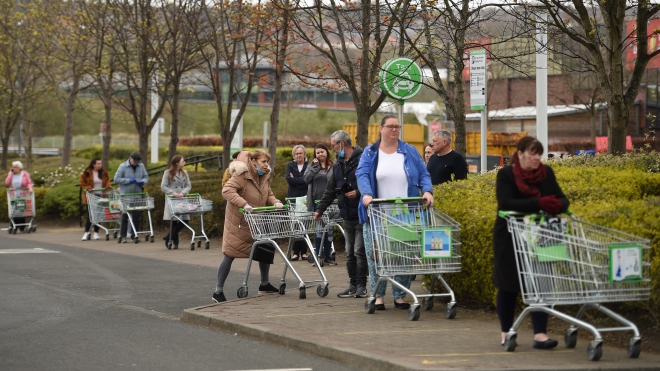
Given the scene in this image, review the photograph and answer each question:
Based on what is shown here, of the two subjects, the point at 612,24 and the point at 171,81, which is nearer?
the point at 612,24

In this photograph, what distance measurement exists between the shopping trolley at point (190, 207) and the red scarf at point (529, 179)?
12.1 m

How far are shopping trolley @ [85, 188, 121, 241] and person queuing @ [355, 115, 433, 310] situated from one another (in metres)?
12.6

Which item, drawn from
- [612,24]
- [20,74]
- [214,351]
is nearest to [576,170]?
[612,24]

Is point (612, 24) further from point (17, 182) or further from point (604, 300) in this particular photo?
point (17, 182)

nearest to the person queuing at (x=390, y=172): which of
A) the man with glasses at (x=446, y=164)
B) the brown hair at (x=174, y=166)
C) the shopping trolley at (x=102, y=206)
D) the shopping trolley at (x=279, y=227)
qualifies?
the shopping trolley at (x=279, y=227)

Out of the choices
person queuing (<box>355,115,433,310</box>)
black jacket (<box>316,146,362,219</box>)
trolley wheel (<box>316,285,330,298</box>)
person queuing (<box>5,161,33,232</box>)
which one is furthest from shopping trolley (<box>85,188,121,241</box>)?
person queuing (<box>355,115,433,310</box>)

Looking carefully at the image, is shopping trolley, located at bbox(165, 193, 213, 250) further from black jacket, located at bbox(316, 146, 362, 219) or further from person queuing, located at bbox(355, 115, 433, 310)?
person queuing, located at bbox(355, 115, 433, 310)

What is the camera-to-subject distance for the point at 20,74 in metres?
41.0

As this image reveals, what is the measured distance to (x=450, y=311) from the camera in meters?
9.36

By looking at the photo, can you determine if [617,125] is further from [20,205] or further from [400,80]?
[20,205]

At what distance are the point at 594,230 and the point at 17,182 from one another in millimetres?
20789

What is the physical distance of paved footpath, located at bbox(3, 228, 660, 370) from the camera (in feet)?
23.6

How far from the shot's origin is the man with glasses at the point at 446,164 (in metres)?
12.7

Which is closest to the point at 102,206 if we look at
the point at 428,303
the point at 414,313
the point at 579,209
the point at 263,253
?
the point at 263,253
